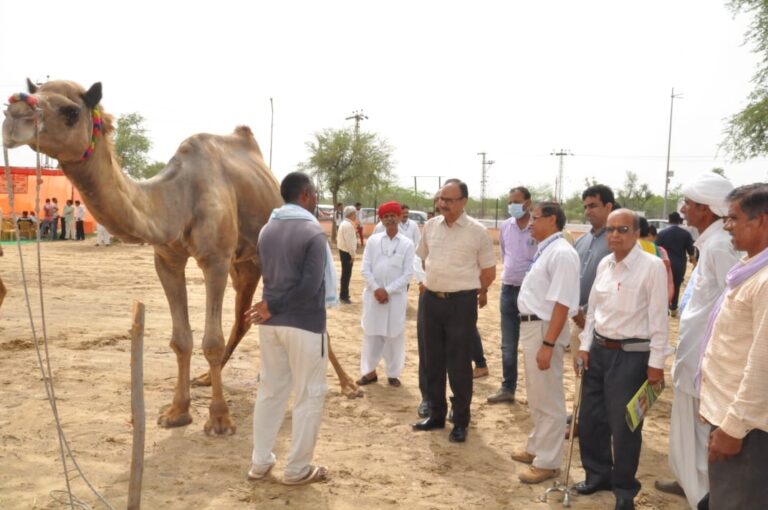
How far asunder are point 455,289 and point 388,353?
7.23 feet

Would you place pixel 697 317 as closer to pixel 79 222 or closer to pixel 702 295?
pixel 702 295

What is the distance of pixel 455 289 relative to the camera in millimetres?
5359

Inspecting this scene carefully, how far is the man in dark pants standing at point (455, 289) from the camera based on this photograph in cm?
536

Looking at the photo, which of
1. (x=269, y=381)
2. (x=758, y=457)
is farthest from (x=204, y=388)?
(x=758, y=457)

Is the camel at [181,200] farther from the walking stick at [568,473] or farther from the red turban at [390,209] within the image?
the walking stick at [568,473]

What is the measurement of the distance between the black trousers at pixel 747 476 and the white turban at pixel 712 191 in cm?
176

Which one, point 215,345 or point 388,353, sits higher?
point 215,345

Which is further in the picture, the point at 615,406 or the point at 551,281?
the point at 551,281

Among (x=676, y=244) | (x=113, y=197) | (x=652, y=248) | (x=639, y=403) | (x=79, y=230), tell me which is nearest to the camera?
(x=639, y=403)

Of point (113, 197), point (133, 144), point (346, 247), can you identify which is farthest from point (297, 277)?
point (133, 144)

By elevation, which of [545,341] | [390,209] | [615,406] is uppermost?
[390,209]

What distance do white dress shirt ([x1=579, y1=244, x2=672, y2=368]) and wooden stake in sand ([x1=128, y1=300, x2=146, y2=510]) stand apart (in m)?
2.76

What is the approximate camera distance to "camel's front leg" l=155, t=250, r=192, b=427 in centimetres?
556

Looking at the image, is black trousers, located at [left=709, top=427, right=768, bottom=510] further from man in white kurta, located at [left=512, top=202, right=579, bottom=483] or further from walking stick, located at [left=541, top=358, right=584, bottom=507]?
man in white kurta, located at [left=512, top=202, right=579, bottom=483]
